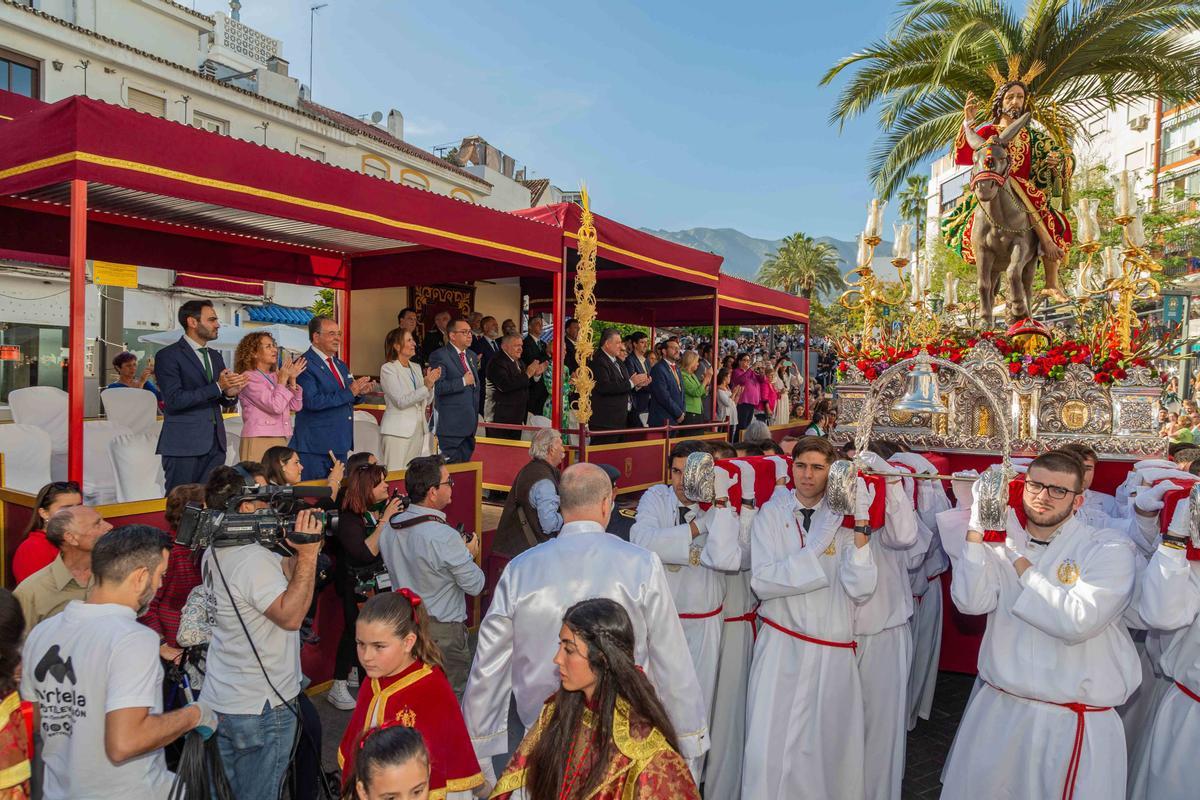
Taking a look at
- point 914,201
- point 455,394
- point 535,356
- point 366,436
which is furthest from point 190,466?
point 914,201

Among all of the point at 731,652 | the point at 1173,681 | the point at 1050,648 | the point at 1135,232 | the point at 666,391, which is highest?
the point at 1135,232

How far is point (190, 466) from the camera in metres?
5.70

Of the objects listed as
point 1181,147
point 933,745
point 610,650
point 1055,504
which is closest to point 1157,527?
point 1055,504

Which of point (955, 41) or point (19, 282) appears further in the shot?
point (19, 282)

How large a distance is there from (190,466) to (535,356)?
17.6 ft

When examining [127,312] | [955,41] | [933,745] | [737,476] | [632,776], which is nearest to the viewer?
[632,776]

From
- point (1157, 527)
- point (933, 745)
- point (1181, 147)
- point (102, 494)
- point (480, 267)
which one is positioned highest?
point (1181, 147)

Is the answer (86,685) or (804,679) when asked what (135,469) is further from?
(804,679)

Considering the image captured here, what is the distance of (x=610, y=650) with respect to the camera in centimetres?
223

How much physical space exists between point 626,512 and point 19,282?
22.8 m

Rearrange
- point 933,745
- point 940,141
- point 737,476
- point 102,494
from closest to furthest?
point 737,476, point 933,745, point 102,494, point 940,141

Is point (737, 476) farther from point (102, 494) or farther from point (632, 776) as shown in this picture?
point (102, 494)

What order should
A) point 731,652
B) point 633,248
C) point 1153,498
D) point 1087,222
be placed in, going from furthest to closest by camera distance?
point 633,248 < point 1087,222 < point 731,652 < point 1153,498

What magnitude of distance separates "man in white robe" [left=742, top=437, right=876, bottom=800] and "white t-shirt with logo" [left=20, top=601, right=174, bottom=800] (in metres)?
2.69
